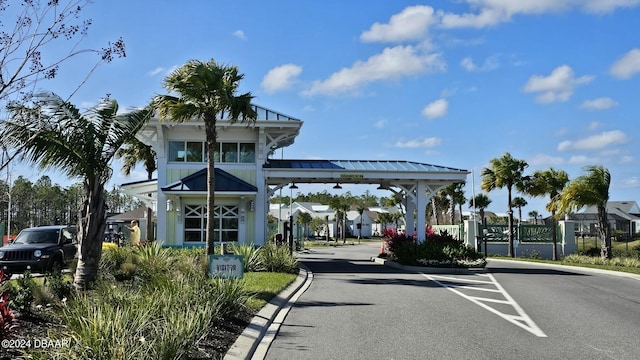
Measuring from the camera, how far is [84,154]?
11.0 meters

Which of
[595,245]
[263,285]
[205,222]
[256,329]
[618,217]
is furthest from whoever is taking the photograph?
[618,217]

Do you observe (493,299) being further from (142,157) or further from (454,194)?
(454,194)

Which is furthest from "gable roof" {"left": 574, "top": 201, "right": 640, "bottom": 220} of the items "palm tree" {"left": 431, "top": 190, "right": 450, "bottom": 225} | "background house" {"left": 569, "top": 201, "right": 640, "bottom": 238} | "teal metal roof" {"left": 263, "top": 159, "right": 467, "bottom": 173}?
"teal metal roof" {"left": 263, "top": 159, "right": 467, "bottom": 173}

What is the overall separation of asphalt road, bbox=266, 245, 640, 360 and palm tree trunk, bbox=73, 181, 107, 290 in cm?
379

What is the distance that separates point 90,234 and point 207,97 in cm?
864

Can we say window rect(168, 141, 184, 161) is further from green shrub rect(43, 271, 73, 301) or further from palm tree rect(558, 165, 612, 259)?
palm tree rect(558, 165, 612, 259)

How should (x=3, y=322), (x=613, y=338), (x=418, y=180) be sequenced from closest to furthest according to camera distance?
(x=3, y=322) → (x=613, y=338) → (x=418, y=180)

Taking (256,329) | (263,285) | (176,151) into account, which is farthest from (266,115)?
(256,329)

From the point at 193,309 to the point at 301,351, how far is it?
1.69 metres

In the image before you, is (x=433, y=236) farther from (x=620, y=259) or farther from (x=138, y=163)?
(x=138, y=163)

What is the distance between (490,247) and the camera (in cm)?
3866

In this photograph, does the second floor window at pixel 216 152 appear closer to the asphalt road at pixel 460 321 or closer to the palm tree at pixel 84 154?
the asphalt road at pixel 460 321

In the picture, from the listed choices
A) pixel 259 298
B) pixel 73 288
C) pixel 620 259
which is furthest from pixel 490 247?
pixel 73 288

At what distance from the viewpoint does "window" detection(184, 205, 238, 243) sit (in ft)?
84.5
